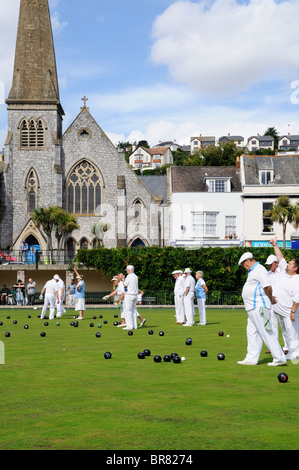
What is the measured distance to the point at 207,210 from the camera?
50.4m

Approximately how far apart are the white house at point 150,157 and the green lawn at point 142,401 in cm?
15437

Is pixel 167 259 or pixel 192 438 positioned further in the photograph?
pixel 167 259

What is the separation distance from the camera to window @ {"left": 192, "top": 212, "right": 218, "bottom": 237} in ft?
165

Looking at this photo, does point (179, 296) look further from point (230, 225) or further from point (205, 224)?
point (230, 225)

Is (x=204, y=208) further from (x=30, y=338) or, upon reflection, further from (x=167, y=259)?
(x=30, y=338)

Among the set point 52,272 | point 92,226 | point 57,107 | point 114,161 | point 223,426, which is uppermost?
point 57,107

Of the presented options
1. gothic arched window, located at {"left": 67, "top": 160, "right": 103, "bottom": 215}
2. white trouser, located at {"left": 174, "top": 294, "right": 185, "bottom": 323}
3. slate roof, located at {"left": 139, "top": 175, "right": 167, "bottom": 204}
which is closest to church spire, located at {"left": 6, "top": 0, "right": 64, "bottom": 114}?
gothic arched window, located at {"left": 67, "top": 160, "right": 103, "bottom": 215}

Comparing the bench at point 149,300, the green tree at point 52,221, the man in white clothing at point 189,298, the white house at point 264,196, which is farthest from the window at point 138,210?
the man in white clothing at point 189,298

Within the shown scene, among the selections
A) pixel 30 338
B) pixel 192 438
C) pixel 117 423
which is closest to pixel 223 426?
pixel 192 438

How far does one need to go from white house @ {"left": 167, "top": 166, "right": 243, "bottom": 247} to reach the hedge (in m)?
11.0

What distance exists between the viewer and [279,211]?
154 ft

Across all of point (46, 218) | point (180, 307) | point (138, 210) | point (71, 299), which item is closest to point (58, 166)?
point (46, 218)

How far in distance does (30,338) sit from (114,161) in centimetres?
4142

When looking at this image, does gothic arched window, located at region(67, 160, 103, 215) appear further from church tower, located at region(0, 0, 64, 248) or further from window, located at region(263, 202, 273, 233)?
window, located at region(263, 202, 273, 233)
